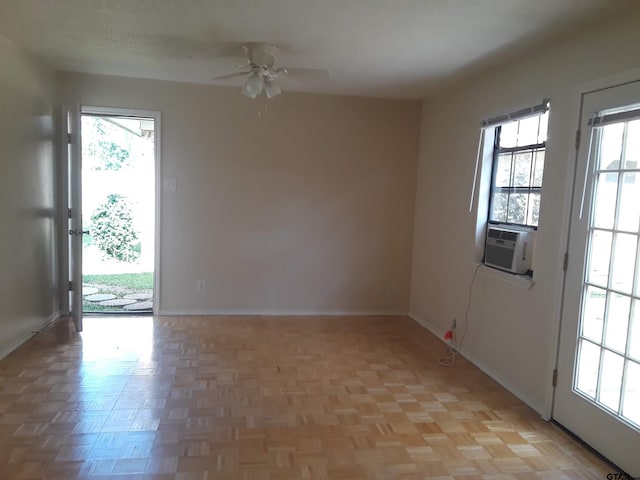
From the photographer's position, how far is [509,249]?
3176 mm

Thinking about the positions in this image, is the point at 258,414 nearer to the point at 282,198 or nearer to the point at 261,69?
the point at 261,69

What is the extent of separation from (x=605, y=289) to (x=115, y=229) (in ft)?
21.8

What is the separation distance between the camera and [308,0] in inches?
92.5

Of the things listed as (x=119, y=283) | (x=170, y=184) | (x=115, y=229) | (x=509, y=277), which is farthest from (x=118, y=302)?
(x=509, y=277)

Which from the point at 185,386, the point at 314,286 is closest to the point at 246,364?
the point at 185,386

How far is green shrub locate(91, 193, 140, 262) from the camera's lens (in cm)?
691

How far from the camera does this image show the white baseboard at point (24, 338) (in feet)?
10.9

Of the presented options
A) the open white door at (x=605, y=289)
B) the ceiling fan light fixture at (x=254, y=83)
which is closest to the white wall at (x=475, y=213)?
the open white door at (x=605, y=289)

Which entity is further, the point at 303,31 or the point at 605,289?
the point at 303,31

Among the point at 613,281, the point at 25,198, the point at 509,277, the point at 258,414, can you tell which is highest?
the point at 25,198

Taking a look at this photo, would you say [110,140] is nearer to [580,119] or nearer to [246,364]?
[246,364]

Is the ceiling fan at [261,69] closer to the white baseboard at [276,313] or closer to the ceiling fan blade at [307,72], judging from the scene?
the ceiling fan blade at [307,72]

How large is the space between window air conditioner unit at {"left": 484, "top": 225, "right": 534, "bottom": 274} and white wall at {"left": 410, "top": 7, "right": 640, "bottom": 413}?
14 centimetres

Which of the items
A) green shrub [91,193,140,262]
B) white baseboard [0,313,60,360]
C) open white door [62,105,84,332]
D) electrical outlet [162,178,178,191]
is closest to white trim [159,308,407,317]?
open white door [62,105,84,332]
